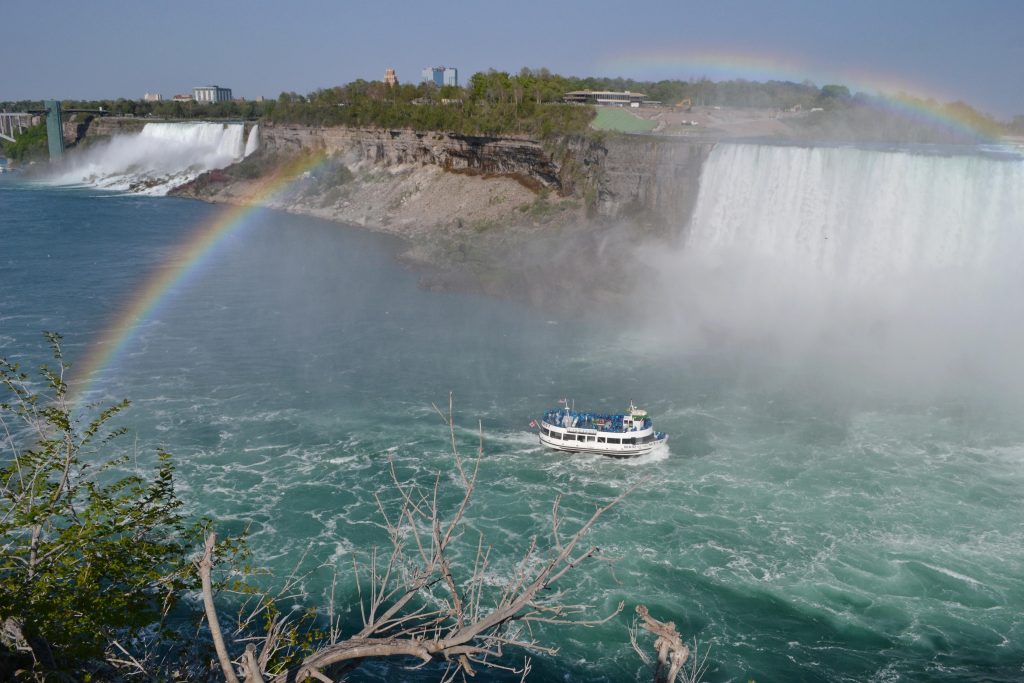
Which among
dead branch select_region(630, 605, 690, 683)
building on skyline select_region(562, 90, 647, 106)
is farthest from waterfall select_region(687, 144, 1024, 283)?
building on skyline select_region(562, 90, 647, 106)

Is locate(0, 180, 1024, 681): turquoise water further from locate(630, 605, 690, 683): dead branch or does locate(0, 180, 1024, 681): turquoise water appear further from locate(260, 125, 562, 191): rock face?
locate(260, 125, 562, 191): rock face

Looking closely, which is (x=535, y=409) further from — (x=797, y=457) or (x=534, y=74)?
(x=534, y=74)

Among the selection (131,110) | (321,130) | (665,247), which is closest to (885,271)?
(665,247)

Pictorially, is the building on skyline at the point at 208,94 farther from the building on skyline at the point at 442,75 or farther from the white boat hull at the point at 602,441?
the white boat hull at the point at 602,441

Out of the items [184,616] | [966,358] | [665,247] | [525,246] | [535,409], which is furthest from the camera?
[525,246]

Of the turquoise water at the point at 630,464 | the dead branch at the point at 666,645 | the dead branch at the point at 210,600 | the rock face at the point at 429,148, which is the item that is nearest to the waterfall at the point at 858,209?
the turquoise water at the point at 630,464

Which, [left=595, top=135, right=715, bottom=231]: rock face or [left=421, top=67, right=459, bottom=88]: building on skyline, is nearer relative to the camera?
[left=595, top=135, right=715, bottom=231]: rock face
